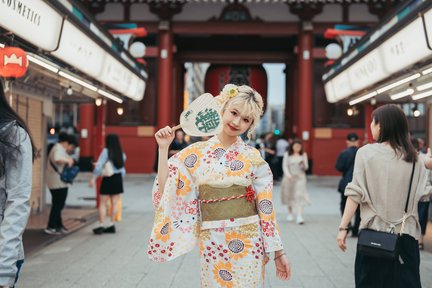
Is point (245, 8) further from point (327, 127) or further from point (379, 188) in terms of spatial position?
point (379, 188)

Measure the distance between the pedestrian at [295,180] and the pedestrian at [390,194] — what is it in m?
6.35

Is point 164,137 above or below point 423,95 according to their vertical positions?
below

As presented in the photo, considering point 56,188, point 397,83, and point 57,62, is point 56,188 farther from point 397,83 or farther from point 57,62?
point 397,83

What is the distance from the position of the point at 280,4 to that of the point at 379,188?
17413 millimetres

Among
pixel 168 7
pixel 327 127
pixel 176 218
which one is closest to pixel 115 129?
pixel 168 7

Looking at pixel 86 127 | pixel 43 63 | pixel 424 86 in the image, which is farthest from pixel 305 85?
pixel 43 63

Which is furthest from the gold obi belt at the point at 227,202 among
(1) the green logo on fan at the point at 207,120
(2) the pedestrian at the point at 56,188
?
(2) the pedestrian at the point at 56,188

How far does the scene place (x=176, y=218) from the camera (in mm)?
3010

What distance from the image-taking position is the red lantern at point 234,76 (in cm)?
2147

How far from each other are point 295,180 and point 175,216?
278 inches

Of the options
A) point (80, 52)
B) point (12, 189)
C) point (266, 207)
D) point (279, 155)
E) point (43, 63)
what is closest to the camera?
point (12, 189)

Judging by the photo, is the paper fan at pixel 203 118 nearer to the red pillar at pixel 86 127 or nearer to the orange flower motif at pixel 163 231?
the orange flower motif at pixel 163 231

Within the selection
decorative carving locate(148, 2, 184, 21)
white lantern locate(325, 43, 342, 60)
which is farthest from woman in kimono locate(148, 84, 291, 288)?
decorative carving locate(148, 2, 184, 21)

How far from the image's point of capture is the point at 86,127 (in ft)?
64.5
